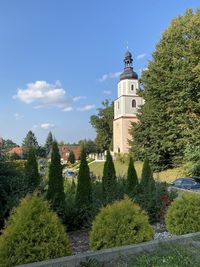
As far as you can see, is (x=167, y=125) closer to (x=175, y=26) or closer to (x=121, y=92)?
(x=175, y=26)

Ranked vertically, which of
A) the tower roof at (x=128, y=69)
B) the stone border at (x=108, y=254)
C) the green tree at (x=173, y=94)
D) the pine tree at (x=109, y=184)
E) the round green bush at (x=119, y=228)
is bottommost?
the stone border at (x=108, y=254)

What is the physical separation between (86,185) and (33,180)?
159 centimetres

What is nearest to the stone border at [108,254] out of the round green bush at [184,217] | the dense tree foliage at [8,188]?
the round green bush at [184,217]

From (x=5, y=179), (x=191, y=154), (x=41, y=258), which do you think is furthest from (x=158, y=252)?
(x=191, y=154)

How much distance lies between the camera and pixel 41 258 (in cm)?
442

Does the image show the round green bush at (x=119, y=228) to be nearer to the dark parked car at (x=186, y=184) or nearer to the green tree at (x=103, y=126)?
the dark parked car at (x=186, y=184)

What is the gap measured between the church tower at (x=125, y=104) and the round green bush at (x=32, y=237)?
5358cm

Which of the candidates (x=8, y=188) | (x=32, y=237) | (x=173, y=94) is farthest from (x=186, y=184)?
(x=32, y=237)

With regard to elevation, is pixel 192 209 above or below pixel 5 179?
below

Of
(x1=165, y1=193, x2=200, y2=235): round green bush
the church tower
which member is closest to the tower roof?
the church tower

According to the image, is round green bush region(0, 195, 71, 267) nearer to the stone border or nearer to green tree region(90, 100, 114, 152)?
the stone border

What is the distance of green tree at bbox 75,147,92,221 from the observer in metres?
8.40

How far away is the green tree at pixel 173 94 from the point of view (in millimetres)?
31719

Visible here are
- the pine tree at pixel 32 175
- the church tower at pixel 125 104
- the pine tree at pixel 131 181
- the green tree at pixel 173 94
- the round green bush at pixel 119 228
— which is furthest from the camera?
the church tower at pixel 125 104
